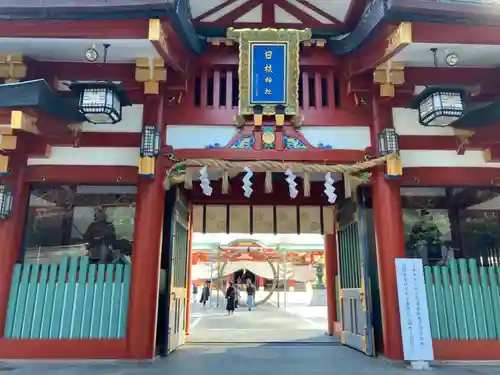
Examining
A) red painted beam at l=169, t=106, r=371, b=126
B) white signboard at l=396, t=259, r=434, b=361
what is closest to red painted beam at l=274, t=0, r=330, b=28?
red painted beam at l=169, t=106, r=371, b=126

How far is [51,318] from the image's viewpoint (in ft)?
19.3

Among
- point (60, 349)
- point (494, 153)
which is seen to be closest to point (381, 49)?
point (494, 153)

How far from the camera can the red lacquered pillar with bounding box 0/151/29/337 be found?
5945 millimetres

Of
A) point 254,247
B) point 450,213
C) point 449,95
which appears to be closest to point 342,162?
point 449,95

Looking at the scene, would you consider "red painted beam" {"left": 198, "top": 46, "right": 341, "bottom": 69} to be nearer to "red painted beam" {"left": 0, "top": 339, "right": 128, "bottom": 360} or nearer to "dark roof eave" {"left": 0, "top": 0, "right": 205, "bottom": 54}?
"dark roof eave" {"left": 0, "top": 0, "right": 205, "bottom": 54}

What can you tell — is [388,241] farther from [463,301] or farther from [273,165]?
[273,165]

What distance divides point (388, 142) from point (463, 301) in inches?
105

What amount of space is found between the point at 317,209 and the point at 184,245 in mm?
2894

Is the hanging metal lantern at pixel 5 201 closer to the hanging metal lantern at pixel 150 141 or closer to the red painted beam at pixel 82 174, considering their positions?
the red painted beam at pixel 82 174

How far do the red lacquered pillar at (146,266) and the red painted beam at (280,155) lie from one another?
58 cm

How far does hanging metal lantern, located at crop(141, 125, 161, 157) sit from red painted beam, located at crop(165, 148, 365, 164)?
0.24m

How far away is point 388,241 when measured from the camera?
6.02 metres

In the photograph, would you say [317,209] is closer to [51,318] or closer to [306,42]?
[306,42]

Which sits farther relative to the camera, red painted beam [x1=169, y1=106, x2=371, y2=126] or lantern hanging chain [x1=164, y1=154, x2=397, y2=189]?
red painted beam [x1=169, y1=106, x2=371, y2=126]
